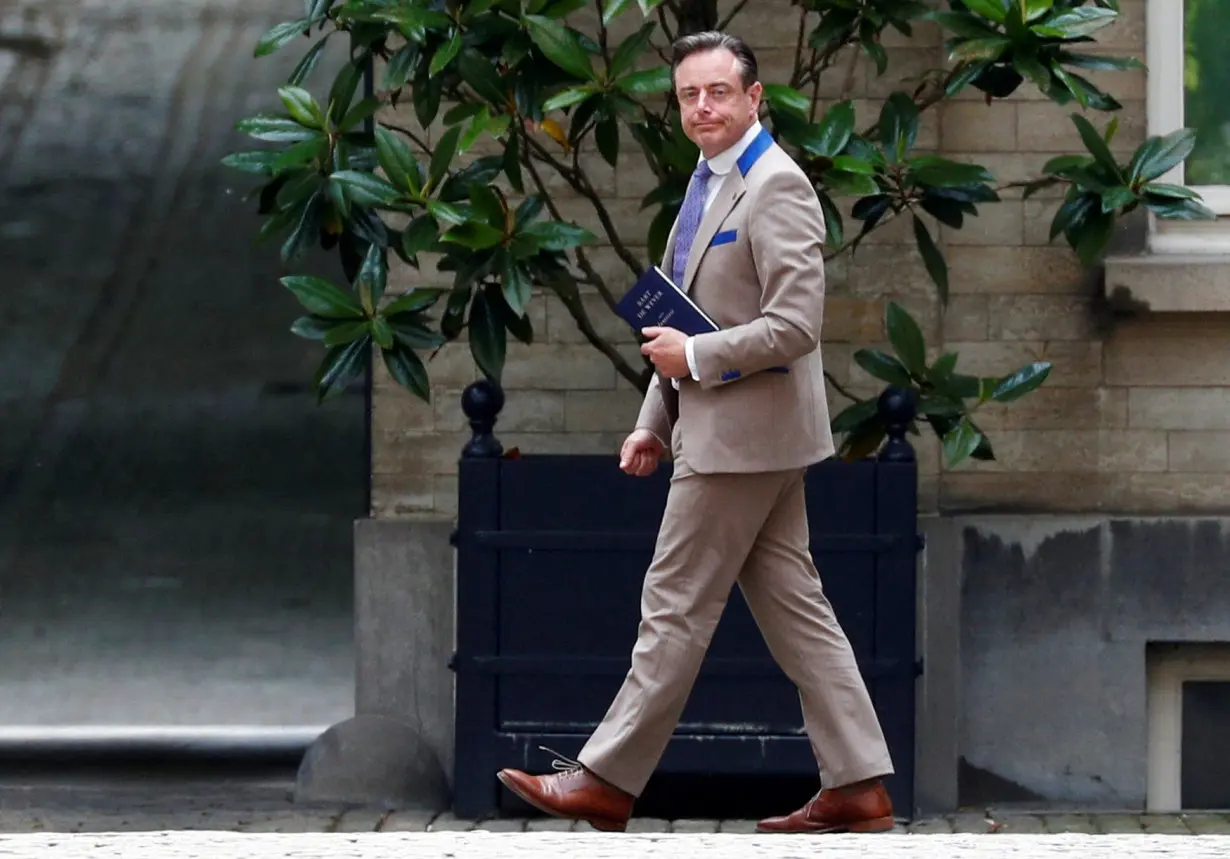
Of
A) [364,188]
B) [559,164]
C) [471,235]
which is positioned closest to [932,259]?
[559,164]

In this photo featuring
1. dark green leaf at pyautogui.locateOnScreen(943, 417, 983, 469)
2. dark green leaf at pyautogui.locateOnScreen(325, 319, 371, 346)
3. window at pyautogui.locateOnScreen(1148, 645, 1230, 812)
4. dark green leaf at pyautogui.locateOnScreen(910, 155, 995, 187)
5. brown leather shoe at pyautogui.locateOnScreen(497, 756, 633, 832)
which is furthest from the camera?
window at pyautogui.locateOnScreen(1148, 645, 1230, 812)

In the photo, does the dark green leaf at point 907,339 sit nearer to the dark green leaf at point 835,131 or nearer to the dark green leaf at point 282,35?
the dark green leaf at point 835,131

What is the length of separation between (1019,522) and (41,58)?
12.6 feet

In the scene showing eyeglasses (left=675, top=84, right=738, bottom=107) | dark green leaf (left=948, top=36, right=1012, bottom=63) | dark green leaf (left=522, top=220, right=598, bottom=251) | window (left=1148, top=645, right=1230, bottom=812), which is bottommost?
window (left=1148, top=645, right=1230, bottom=812)

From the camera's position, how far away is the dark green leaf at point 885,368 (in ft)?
23.2

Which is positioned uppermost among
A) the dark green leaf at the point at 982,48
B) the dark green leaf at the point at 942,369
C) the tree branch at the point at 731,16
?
the tree branch at the point at 731,16

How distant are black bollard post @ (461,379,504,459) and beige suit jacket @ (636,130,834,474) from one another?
192cm

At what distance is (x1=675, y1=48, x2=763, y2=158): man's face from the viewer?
16.8ft

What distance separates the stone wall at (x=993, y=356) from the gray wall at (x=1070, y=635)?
→ 15cm

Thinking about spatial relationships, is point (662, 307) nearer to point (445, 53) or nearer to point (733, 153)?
point (733, 153)

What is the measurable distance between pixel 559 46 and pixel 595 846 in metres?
2.52

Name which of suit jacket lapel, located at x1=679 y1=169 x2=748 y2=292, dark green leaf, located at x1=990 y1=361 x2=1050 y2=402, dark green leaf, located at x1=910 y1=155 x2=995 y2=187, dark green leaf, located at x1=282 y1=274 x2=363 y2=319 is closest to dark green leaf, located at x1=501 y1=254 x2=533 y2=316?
dark green leaf, located at x1=282 y1=274 x2=363 y2=319

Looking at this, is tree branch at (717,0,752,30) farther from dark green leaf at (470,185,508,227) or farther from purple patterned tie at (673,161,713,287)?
purple patterned tie at (673,161,713,287)

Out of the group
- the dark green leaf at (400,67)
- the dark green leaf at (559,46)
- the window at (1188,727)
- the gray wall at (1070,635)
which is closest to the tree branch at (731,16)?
the dark green leaf at (559,46)
